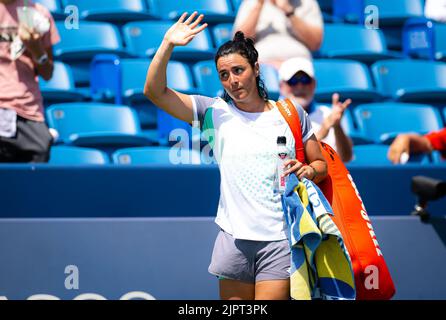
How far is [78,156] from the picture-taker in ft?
19.9

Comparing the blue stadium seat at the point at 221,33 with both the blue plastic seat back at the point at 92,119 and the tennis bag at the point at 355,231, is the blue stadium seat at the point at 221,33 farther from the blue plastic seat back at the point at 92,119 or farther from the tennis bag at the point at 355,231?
the tennis bag at the point at 355,231

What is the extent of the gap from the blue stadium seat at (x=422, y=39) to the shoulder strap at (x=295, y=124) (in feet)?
13.4

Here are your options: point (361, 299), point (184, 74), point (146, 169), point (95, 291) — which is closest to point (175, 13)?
point (184, 74)

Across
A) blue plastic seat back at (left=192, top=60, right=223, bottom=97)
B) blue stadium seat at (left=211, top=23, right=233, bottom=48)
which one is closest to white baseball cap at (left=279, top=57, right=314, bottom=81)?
blue plastic seat back at (left=192, top=60, right=223, bottom=97)

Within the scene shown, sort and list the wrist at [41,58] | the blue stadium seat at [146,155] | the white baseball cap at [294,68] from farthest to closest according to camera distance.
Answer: the blue stadium seat at [146,155], the white baseball cap at [294,68], the wrist at [41,58]

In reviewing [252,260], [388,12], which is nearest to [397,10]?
[388,12]

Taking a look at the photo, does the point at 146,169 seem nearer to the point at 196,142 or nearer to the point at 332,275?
the point at 196,142

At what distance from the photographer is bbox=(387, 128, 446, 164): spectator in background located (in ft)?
17.6

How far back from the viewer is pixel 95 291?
482 centimetres

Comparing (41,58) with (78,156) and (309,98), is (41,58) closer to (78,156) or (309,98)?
(78,156)

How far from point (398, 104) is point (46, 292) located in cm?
333

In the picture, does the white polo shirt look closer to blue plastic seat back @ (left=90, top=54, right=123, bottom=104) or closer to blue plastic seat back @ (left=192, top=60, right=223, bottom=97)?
blue plastic seat back @ (left=192, top=60, right=223, bottom=97)

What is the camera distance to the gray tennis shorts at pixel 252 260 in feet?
12.7

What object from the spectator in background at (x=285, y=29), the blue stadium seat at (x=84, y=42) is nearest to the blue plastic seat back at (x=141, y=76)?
the blue stadium seat at (x=84, y=42)
